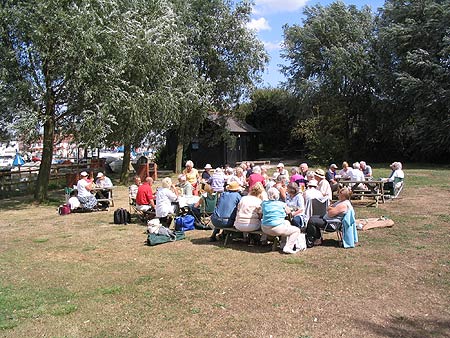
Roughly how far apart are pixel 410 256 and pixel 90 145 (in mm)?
10009

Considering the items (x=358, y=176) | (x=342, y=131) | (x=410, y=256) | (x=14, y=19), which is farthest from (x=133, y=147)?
(x=410, y=256)

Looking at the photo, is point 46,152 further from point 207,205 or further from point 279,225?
point 279,225

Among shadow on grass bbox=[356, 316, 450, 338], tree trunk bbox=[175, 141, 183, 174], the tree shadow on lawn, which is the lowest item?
shadow on grass bbox=[356, 316, 450, 338]

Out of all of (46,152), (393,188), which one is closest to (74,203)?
(46,152)

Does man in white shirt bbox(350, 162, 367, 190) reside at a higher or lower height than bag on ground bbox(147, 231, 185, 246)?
higher

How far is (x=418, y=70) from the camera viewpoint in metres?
27.9

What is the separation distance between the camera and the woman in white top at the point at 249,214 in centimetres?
802

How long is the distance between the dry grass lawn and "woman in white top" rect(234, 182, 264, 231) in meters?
0.44

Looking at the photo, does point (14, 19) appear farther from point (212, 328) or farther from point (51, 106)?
point (212, 328)

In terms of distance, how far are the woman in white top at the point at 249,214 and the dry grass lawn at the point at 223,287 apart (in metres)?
0.44

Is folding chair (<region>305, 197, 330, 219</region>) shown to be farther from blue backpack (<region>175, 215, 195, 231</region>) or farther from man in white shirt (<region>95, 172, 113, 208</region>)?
man in white shirt (<region>95, 172, 113, 208</region>)

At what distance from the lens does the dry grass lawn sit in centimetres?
474

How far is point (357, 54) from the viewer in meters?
30.9

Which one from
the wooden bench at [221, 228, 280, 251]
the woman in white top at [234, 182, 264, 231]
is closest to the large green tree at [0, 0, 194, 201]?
the wooden bench at [221, 228, 280, 251]
